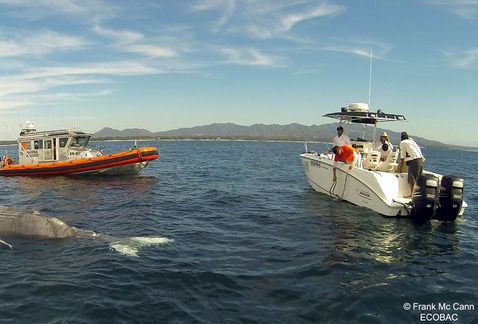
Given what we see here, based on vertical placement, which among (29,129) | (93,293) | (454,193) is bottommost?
(93,293)

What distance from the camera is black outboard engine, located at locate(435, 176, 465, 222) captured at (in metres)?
9.68

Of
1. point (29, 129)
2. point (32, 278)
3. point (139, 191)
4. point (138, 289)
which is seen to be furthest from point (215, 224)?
point (29, 129)

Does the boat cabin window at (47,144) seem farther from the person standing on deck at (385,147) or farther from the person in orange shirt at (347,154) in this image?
the person standing on deck at (385,147)

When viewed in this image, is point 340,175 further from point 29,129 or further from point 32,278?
point 29,129

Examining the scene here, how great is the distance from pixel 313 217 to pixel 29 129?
23242mm

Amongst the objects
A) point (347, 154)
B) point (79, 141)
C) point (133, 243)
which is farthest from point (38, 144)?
point (347, 154)

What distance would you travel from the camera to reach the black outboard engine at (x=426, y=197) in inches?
384

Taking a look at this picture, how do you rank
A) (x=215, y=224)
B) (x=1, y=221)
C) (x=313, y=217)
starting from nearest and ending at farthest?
(x=1, y=221)
(x=215, y=224)
(x=313, y=217)

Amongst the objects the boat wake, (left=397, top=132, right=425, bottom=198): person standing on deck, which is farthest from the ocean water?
(left=397, top=132, right=425, bottom=198): person standing on deck

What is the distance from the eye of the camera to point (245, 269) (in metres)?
6.89

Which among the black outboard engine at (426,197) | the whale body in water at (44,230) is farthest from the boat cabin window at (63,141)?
the black outboard engine at (426,197)

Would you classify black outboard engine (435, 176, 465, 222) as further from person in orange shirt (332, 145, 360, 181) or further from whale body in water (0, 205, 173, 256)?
whale body in water (0, 205, 173, 256)

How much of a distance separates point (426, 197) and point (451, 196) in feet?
2.28

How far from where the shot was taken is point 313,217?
37.4ft
